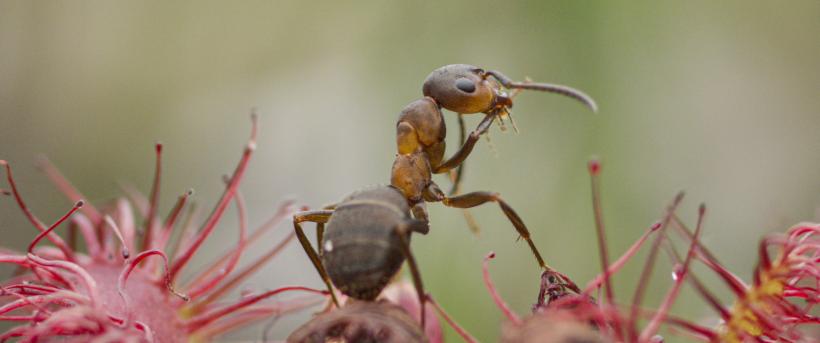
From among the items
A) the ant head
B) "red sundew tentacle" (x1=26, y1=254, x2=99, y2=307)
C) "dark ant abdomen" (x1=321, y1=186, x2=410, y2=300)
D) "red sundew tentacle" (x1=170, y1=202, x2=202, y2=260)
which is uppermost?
the ant head

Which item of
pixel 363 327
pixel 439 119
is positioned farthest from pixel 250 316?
pixel 363 327

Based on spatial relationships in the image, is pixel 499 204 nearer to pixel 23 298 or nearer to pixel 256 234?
pixel 256 234

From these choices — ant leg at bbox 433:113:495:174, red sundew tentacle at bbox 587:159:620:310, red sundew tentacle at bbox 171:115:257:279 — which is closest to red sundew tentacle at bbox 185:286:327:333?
red sundew tentacle at bbox 171:115:257:279

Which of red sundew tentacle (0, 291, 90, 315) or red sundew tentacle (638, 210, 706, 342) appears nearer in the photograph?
red sundew tentacle (638, 210, 706, 342)

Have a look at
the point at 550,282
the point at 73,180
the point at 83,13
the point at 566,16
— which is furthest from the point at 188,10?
the point at 550,282

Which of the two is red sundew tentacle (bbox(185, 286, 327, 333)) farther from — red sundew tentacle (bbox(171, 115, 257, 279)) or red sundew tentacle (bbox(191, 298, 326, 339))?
red sundew tentacle (bbox(171, 115, 257, 279))

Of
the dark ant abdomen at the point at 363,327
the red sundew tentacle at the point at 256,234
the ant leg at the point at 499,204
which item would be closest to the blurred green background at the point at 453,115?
the red sundew tentacle at the point at 256,234

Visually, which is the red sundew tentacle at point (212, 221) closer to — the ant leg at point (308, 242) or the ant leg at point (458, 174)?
the ant leg at point (308, 242)
